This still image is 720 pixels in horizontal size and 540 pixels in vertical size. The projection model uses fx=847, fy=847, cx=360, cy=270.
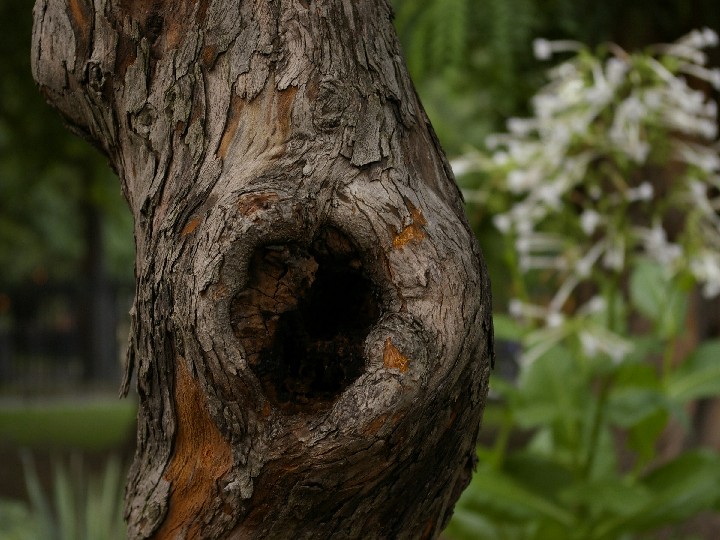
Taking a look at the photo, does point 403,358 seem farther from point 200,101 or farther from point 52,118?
point 52,118

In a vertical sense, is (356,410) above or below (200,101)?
below

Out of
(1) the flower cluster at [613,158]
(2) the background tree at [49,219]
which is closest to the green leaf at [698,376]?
(1) the flower cluster at [613,158]

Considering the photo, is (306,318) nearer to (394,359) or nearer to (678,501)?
(394,359)

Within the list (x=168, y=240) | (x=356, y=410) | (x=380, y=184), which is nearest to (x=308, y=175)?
(x=380, y=184)

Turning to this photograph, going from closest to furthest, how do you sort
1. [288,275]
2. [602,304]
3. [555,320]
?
[288,275]
[555,320]
[602,304]

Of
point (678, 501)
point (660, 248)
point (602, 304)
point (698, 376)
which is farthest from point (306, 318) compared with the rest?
point (698, 376)

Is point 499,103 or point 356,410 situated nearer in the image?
point 356,410
